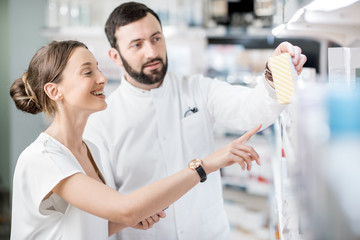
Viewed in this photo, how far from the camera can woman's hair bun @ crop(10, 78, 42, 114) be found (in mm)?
1576

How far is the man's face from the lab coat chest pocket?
0.82 ft

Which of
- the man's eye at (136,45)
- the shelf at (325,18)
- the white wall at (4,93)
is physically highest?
the shelf at (325,18)

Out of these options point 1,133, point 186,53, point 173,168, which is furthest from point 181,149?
point 1,133

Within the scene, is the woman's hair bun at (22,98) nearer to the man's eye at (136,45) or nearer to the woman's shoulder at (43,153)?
the woman's shoulder at (43,153)

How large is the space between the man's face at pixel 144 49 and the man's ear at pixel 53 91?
1.76ft

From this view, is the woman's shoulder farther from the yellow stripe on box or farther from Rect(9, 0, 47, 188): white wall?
Rect(9, 0, 47, 188): white wall

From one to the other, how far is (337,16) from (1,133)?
4.39 m

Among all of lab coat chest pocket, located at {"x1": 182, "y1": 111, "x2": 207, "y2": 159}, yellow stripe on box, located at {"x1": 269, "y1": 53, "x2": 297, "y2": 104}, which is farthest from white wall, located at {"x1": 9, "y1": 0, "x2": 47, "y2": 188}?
yellow stripe on box, located at {"x1": 269, "y1": 53, "x2": 297, "y2": 104}

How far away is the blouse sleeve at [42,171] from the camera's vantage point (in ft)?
4.27

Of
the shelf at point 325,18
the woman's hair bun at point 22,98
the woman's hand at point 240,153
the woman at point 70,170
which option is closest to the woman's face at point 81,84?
the woman at point 70,170

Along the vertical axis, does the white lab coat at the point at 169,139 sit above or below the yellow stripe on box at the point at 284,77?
below

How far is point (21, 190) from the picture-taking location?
53.2 inches

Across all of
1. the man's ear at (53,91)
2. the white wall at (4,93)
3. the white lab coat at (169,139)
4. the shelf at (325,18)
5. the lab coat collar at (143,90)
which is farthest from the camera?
the white wall at (4,93)

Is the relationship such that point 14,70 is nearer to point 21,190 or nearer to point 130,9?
point 130,9
